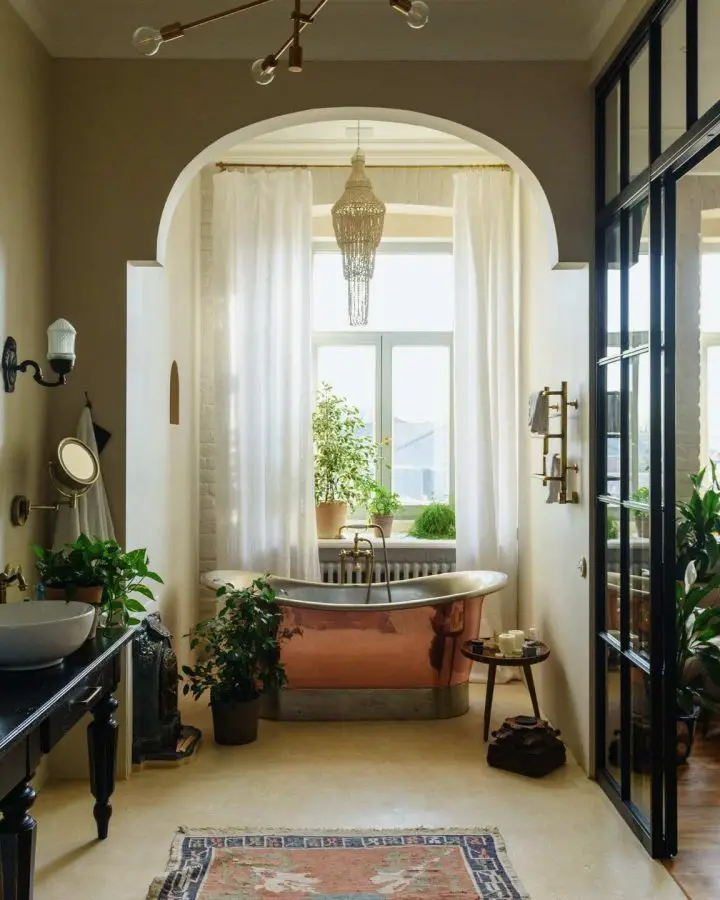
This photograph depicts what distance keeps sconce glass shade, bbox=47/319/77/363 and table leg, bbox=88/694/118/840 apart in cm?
121

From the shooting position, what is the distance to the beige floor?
9.37ft

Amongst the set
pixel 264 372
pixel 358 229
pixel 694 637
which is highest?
pixel 358 229

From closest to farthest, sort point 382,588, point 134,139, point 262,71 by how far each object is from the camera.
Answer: point 262,71
point 134,139
point 382,588

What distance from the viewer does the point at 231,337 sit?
5320 millimetres

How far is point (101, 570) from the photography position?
10.3 feet

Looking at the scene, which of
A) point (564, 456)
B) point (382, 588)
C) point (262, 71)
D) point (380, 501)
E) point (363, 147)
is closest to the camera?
point (262, 71)

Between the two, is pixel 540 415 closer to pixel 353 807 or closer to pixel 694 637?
pixel 694 637

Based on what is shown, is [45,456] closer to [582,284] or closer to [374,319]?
[582,284]

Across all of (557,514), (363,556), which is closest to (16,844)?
(557,514)

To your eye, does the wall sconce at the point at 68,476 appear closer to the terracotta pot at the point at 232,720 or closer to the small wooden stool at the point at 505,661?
the terracotta pot at the point at 232,720

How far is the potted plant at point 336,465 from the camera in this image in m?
5.48

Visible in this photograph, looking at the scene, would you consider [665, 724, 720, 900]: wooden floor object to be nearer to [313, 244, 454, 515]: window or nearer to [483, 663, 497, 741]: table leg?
[483, 663, 497, 741]: table leg

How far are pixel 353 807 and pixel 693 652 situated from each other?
1.63 m

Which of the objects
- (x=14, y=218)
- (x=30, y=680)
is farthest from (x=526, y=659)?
(x=14, y=218)
